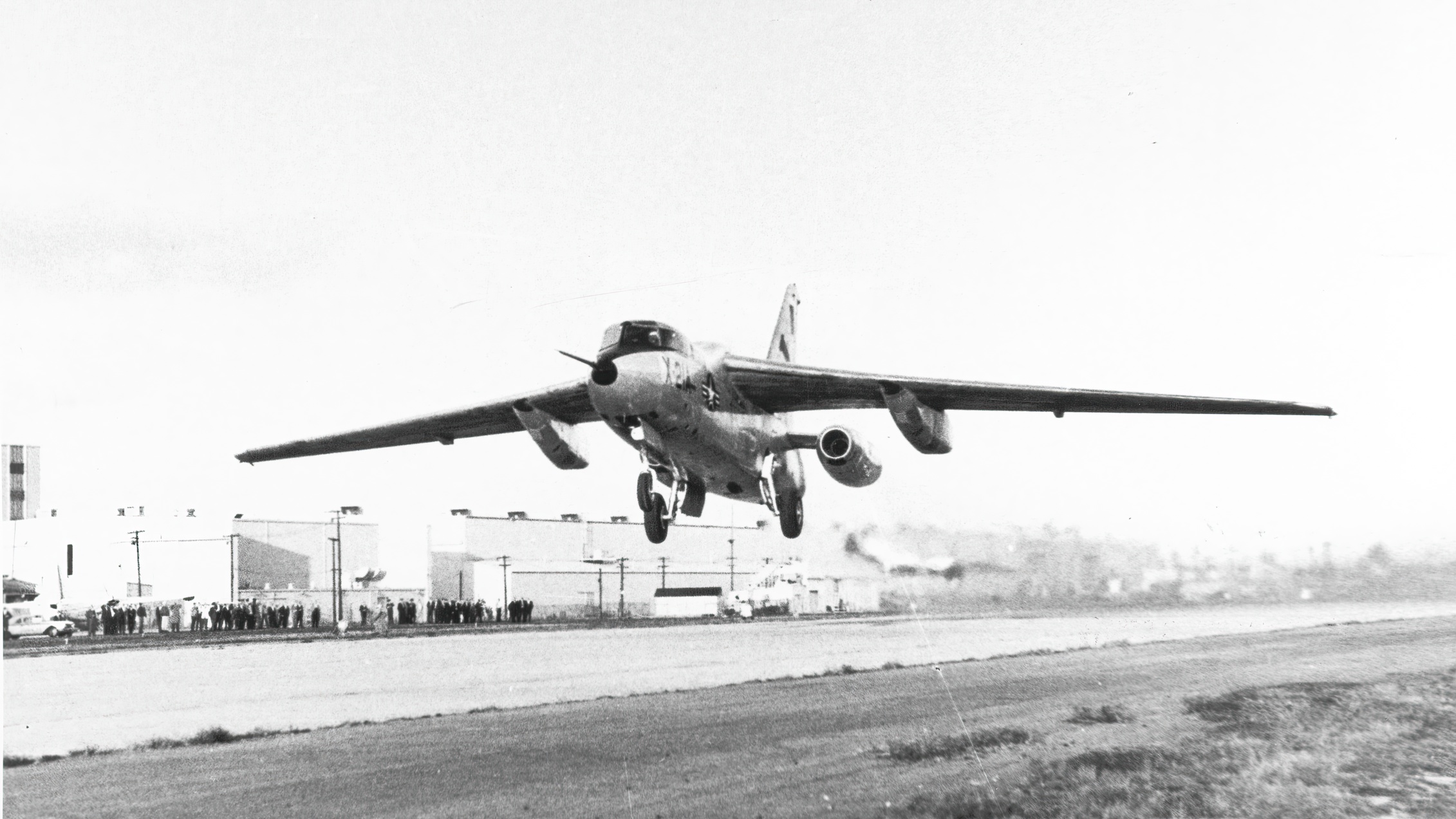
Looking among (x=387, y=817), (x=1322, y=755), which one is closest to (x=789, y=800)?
(x=387, y=817)

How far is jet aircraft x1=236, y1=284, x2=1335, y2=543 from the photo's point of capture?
1445 centimetres

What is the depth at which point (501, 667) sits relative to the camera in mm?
27734

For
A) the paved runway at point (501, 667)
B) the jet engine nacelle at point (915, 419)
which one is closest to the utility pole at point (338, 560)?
the paved runway at point (501, 667)

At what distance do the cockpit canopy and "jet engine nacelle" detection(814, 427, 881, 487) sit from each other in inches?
95.2

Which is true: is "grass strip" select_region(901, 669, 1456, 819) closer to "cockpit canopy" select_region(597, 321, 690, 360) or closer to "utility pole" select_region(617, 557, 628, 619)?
"cockpit canopy" select_region(597, 321, 690, 360)

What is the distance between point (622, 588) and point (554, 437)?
38.3ft

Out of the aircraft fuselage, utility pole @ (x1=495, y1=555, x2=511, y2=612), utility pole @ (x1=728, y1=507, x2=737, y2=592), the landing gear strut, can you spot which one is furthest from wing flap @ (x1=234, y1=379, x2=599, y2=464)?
utility pole @ (x1=495, y1=555, x2=511, y2=612)

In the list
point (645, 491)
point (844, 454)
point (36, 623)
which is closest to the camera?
point (844, 454)

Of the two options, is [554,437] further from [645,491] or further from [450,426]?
[450,426]

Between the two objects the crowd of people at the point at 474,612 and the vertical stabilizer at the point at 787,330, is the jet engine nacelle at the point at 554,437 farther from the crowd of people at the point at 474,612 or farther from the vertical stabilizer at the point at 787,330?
the crowd of people at the point at 474,612

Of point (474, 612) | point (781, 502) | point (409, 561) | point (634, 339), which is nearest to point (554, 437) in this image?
point (634, 339)

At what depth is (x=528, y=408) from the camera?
1619cm

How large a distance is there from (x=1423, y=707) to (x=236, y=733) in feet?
67.4

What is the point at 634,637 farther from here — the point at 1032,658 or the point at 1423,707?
the point at 1423,707
